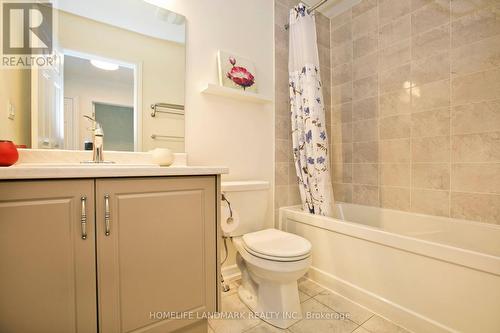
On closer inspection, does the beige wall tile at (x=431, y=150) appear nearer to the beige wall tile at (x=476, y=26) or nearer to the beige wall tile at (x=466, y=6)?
the beige wall tile at (x=476, y=26)

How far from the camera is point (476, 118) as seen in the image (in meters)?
1.48

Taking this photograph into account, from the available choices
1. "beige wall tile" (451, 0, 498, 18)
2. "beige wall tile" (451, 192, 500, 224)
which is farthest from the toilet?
"beige wall tile" (451, 0, 498, 18)

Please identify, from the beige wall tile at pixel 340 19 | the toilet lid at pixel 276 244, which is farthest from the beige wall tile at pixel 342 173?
the beige wall tile at pixel 340 19

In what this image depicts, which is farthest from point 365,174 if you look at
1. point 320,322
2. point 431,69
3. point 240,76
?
point 240,76

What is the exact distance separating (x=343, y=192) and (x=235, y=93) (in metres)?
1.48

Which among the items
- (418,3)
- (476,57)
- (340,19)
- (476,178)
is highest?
(340,19)

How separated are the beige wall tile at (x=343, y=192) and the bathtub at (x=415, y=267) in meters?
0.38

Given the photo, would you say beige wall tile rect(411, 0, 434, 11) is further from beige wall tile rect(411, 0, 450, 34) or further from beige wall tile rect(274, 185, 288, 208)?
beige wall tile rect(274, 185, 288, 208)

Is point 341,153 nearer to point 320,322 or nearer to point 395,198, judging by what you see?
point 395,198

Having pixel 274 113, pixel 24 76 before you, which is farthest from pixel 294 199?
pixel 24 76

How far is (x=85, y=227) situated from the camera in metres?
0.80

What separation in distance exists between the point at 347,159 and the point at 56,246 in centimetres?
226

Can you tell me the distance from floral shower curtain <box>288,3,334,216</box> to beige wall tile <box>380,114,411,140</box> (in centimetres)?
58

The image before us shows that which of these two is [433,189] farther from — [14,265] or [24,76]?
[24,76]
